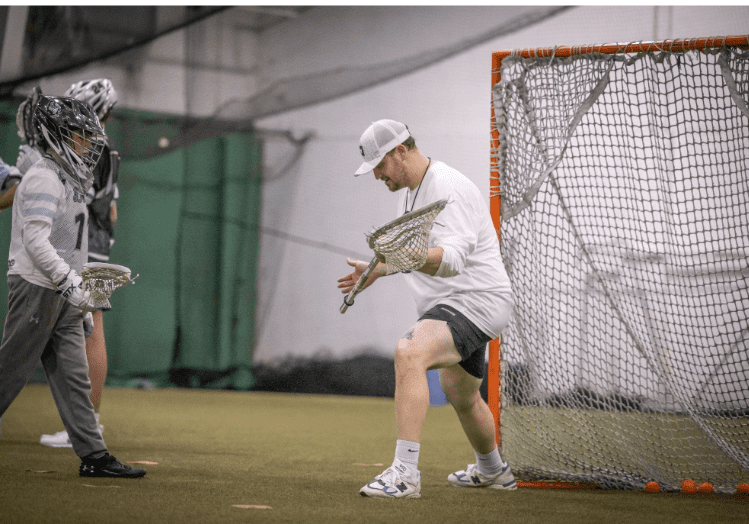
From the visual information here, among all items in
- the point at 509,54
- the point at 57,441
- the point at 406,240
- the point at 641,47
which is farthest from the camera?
the point at 57,441

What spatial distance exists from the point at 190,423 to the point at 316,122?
12.1ft

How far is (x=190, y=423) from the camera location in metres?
5.04

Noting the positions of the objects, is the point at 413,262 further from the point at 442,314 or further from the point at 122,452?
the point at 122,452

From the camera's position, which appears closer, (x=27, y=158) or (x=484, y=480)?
(x=484, y=480)

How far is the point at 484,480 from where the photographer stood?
3.04 m

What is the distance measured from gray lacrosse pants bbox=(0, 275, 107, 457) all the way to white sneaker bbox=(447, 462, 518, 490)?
1.34 metres

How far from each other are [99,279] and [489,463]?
1582mm

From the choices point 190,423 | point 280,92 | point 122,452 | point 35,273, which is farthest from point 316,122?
point 35,273

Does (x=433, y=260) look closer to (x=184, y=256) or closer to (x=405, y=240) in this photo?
(x=405, y=240)

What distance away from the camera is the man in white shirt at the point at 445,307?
2.59 m

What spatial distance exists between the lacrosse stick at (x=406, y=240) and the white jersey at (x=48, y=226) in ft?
3.54

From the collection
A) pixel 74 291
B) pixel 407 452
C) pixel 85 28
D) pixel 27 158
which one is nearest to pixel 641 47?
pixel 407 452

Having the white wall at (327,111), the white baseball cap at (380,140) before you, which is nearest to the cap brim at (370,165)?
the white baseball cap at (380,140)

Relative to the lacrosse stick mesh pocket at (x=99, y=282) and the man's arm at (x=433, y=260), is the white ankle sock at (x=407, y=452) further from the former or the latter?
the lacrosse stick mesh pocket at (x=99, y=282)
